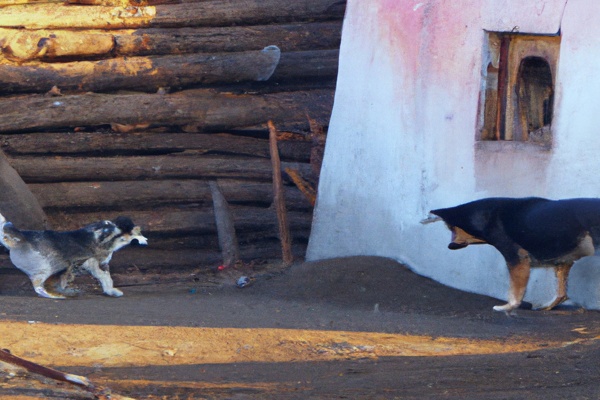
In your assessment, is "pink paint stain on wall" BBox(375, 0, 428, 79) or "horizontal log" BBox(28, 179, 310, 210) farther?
"horizontal log" BBox(28, 179, 310, 210)

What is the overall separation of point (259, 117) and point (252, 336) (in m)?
4.34

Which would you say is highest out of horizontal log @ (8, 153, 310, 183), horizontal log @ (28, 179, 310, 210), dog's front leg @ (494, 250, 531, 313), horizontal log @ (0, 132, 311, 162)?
horizontal log @ (0, 132, 311, 162)

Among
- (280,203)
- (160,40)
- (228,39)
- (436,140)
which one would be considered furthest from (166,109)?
(436,140)

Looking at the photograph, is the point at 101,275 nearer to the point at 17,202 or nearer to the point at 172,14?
the point at 17,202

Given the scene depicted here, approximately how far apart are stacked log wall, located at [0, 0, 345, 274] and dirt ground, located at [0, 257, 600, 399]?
1.54 m

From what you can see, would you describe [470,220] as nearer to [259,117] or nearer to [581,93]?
[581,93]

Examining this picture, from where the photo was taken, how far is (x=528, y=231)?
752 cm

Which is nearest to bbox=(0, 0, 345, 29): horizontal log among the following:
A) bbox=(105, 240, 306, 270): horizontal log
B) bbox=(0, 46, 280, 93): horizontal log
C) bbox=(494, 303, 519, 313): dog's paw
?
bbox=(0, 46, 280, 93): horizontal log

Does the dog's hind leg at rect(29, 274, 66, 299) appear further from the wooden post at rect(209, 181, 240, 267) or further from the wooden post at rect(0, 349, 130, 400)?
the wooden post at rect(0, 349, 130, 400)

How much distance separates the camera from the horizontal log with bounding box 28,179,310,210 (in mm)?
10062

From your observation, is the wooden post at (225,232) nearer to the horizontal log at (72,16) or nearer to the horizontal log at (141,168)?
the horizontal log at (141,168)

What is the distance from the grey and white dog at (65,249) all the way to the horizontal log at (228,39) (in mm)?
2518

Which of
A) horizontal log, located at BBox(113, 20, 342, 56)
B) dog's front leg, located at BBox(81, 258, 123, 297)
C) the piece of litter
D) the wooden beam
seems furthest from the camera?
horizontal log, located at BBox(113, 20, 342, 56)

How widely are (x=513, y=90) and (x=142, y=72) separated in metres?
4.15
